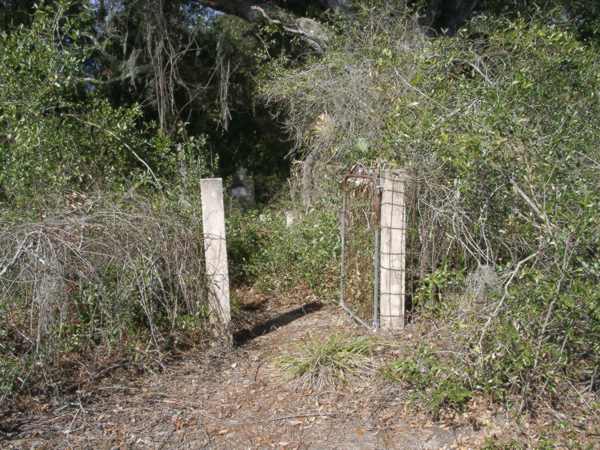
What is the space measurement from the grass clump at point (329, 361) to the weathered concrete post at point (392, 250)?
50 cm

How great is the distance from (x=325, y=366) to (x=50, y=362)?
199 cm

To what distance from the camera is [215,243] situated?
4953 mm

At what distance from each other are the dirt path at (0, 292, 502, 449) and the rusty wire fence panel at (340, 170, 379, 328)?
1211mm

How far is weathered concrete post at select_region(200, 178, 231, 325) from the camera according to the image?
488cm

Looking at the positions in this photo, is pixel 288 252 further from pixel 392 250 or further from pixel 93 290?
pixel 93 290

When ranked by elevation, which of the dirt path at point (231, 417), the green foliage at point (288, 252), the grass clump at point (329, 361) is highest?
the green foliage at point (288, 252)

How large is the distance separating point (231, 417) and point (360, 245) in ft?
7.26

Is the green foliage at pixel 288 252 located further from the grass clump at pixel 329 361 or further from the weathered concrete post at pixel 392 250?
the grass clump at pixel 329 361

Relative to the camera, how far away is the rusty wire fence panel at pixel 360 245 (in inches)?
207

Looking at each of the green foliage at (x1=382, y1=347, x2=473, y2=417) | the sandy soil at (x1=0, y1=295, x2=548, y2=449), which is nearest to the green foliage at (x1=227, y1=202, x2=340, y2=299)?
the sandy soil at (x1=0, y1=295, x2=548, y2=449)

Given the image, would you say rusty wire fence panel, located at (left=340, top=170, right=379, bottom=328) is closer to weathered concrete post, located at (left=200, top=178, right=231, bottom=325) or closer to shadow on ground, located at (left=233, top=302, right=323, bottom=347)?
shadow on ground, located at (left=233, top=302, right=323, bottom=347)

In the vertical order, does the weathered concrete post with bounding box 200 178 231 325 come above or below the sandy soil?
above

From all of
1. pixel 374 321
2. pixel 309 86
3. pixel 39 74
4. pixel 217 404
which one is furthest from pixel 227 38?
pixel 217 404

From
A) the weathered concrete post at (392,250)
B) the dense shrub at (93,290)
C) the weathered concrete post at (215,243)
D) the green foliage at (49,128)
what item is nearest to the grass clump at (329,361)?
the weathered concrete post at (392,250)
